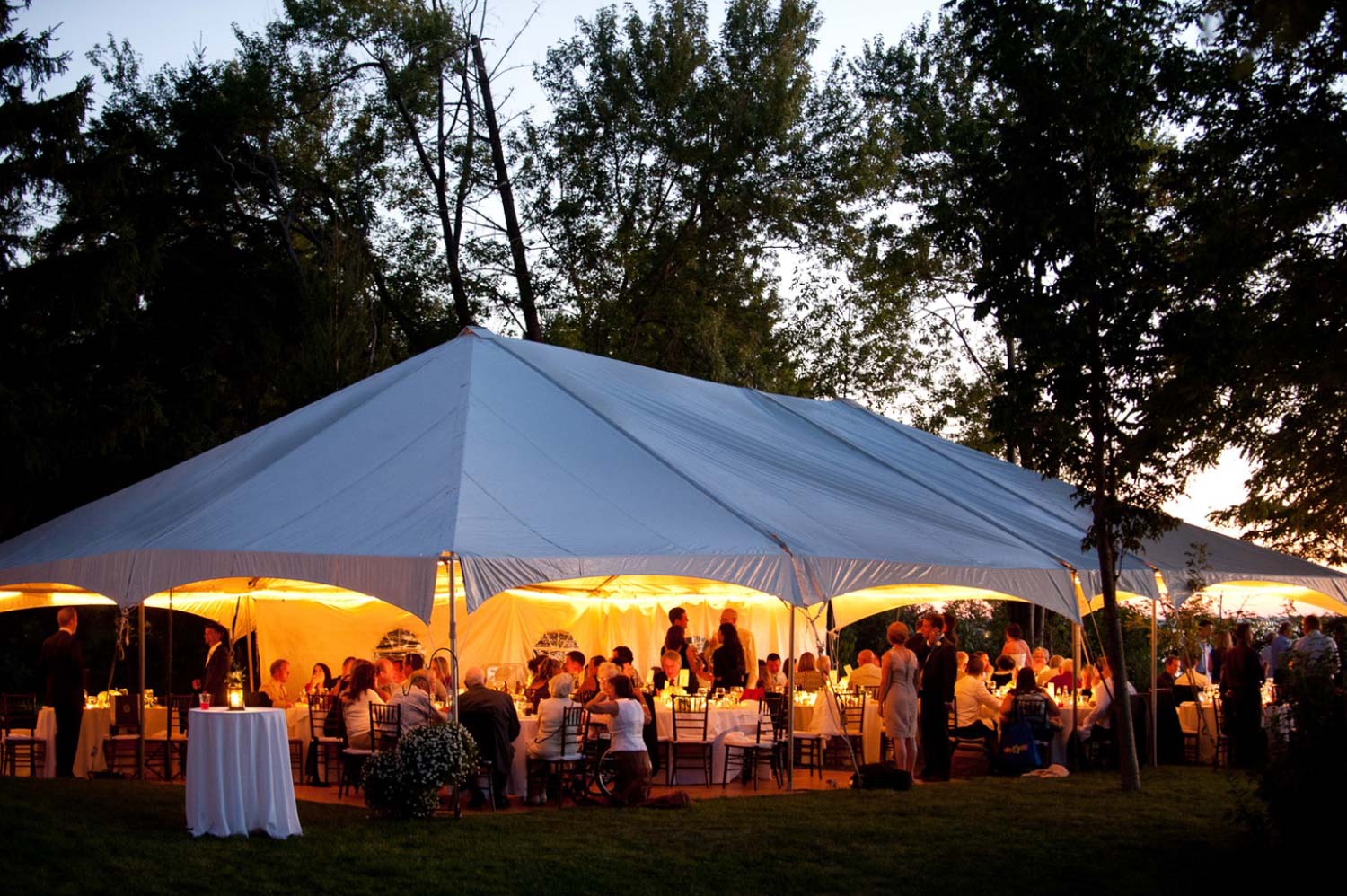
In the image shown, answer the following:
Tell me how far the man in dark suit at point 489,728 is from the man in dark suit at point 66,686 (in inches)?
168

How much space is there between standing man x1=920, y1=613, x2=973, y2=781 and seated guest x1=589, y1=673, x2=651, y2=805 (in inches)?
134

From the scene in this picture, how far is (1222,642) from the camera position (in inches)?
736

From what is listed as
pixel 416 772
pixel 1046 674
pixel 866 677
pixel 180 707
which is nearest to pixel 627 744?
pixel 416 772

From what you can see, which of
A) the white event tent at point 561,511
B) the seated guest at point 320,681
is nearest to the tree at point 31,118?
the white event tent at point 561,511

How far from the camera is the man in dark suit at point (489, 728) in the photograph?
1085cm

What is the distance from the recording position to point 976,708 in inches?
541

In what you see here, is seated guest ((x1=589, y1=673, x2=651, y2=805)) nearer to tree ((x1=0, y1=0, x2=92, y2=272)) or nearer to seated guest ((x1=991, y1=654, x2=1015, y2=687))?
seated guest ((x1=991, y1=654, x2=1015, y2=687))

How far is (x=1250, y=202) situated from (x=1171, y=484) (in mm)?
4089

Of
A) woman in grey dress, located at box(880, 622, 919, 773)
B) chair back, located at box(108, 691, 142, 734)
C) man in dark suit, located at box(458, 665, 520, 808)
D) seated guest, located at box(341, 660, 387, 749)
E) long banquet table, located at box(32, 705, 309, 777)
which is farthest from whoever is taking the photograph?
chair back, located at box(108, 691, 142, 734)

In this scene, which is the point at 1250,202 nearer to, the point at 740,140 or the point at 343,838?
the point at 343,838

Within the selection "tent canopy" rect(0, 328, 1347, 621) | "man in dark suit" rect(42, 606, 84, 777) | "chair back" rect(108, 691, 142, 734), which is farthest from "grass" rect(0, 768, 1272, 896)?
"chair back" rect(108, 691, 142, 734)

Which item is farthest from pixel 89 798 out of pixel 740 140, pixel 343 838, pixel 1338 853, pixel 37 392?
pixel 740 140

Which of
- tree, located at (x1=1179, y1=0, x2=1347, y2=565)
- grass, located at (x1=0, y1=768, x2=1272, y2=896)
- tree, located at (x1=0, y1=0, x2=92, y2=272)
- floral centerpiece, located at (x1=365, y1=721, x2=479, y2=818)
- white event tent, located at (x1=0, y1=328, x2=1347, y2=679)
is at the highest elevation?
tree, located at (x1=0, y1=0, x2=92, y2=272)

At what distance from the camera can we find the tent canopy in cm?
1041
